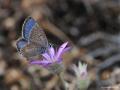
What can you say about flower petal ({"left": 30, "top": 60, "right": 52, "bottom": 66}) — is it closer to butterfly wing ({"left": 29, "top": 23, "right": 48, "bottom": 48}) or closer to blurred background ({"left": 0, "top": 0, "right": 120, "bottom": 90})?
butterfly wing ({"left": 29, "top": 23, "right": 48, "bottom": 48})

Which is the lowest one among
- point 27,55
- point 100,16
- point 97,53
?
point 27,55

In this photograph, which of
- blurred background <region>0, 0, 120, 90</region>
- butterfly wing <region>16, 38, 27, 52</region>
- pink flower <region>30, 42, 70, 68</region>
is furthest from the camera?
blurred background <region>0, 0, 120, 90</region>

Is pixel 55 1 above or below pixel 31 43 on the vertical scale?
above

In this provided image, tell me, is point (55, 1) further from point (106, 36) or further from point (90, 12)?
point (106, 36)

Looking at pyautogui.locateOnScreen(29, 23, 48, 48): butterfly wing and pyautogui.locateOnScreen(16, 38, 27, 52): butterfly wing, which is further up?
pyautogui.locateOnScreen(29, 23, 48, 48): butterfly wing

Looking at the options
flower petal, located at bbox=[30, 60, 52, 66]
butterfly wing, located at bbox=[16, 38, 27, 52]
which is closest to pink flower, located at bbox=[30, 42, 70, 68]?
flower petal, located at bbox=[30, 60, 52, 66]

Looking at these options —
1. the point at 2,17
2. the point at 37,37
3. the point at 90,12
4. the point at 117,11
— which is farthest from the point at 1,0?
the point at 37,37

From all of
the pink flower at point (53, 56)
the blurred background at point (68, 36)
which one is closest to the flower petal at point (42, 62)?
the pink flower at point (53, 56)

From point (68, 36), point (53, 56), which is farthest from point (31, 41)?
point (68, 36)
